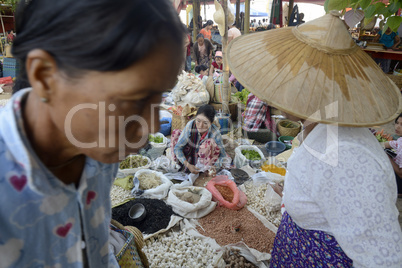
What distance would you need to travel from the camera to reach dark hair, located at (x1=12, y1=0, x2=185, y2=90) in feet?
1.80

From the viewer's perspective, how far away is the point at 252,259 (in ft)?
8.79

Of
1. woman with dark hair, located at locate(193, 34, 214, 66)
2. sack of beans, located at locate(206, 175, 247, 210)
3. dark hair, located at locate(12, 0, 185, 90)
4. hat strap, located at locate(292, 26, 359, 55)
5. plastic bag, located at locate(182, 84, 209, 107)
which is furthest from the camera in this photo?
woman with dark hair, located at locate(193, 34, 214, 66)

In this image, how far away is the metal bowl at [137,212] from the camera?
10.0 ft

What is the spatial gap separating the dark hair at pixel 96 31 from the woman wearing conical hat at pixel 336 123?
81 cm

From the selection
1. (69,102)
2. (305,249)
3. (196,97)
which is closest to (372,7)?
(305,249)

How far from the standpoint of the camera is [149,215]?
3.24 m

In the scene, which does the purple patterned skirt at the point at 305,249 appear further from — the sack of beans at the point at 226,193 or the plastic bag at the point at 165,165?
the plastic bag at the point at 165,165

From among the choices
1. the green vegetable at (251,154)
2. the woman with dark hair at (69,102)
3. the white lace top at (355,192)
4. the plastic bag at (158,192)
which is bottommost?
the plastic bag at (158,192)

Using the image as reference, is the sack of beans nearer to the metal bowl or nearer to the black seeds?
the black seeds

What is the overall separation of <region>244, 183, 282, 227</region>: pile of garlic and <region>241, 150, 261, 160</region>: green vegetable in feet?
2.05

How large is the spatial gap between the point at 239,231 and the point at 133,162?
7.09 feet

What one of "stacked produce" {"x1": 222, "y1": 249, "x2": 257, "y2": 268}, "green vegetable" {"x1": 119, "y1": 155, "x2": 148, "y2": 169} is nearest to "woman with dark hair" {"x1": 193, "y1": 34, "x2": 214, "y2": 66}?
"green vegetable" {"x1": 119, "y1": 155, "x2": 148, "y2": 169}

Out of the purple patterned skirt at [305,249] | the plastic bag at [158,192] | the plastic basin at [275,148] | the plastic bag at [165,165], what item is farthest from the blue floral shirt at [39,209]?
the plastic basin at [275,148]

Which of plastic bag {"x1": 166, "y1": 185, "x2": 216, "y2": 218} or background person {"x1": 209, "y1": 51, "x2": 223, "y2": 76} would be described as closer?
plastic bag {"x1": 166, "y1": 185, "x2": 216, "y2": 218}
